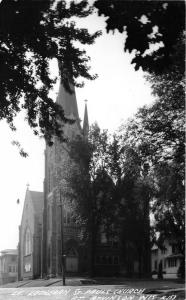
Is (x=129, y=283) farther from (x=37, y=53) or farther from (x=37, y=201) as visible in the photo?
(x=37, y=201)

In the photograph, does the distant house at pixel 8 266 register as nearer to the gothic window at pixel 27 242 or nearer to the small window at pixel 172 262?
the gothic window at pixel 27 242

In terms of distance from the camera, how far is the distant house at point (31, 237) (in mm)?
57219

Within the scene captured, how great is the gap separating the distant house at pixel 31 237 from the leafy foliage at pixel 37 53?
4787 cm

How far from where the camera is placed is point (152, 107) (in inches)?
940

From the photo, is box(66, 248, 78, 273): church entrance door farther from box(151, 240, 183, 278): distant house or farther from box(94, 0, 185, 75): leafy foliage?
box(94, 0, 185, 75): leafy foliage

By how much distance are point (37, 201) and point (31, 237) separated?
5810 millimetres

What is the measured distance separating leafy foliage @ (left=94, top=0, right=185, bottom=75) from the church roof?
184ft

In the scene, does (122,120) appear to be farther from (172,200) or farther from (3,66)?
(3,66)

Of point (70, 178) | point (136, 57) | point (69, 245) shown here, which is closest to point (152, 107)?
point (136, 57)

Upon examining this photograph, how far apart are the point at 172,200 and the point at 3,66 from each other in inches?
671

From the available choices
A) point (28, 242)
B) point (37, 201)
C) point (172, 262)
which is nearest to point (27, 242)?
point (28, 242)

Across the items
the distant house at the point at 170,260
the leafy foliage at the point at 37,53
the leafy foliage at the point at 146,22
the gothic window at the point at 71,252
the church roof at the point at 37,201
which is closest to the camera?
the leafy foliage at the point at 146,22

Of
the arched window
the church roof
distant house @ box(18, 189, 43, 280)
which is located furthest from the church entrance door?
the arched window

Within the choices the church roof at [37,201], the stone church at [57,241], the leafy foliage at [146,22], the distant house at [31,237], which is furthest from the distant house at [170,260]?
the leafy foliage at [146,22]
